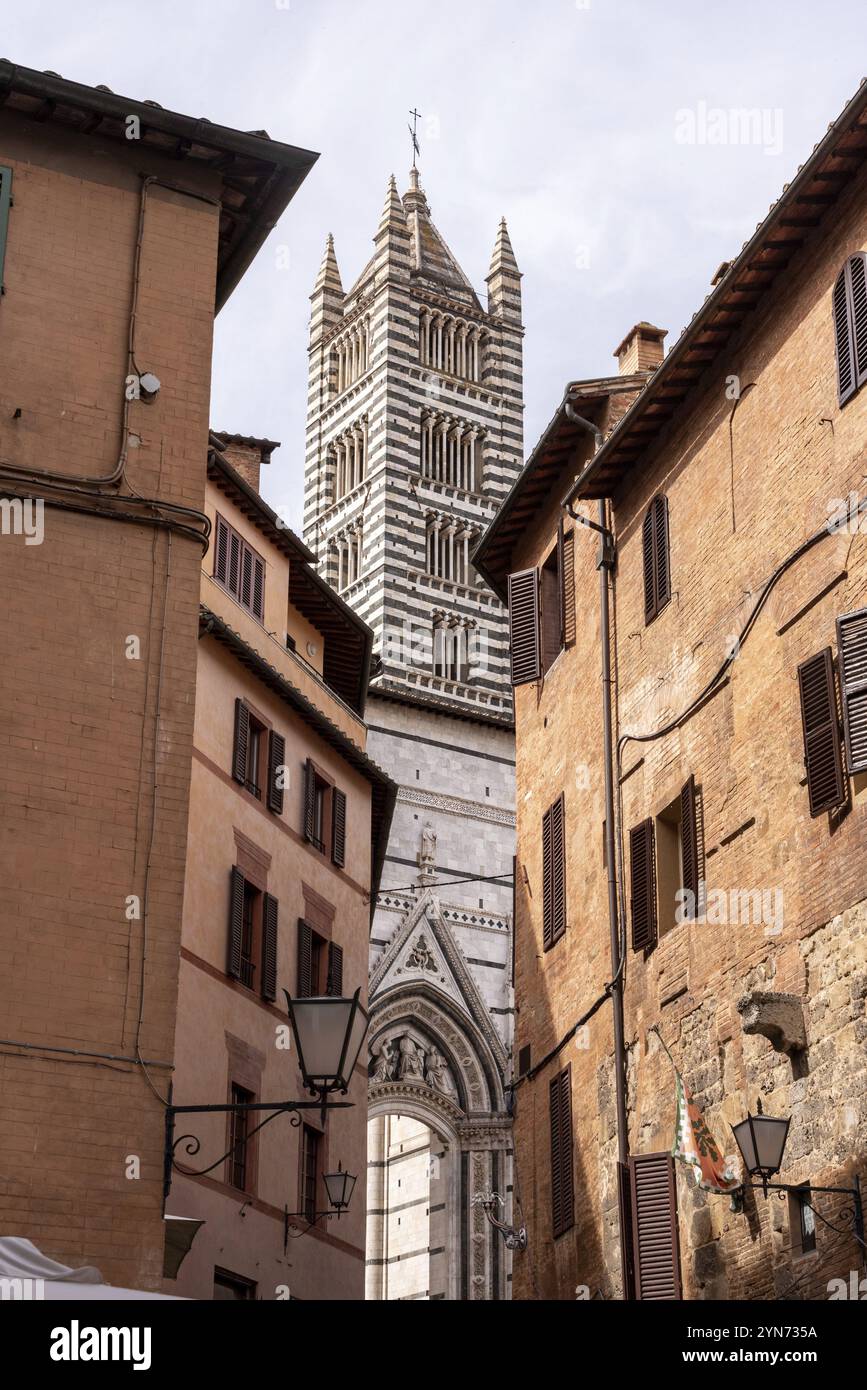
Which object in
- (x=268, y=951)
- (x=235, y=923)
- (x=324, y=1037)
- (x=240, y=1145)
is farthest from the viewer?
(x=268, y=951)

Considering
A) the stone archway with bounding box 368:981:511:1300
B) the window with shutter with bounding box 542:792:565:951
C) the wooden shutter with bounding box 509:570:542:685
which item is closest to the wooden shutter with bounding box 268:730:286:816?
the wooden shutter with bounding box 509:570:542:685

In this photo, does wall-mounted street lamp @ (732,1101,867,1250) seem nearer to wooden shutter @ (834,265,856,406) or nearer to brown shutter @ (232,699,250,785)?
wooden shutter @ (834,265,856,406)

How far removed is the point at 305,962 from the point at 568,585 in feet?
19.9

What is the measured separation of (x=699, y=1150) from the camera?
629 inches

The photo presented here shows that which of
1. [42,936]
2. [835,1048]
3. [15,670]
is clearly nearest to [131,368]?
[15,670]

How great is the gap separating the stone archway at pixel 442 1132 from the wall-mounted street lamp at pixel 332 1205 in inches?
901

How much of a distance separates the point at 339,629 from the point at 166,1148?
15943mm

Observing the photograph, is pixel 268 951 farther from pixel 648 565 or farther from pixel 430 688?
pixel 430 688

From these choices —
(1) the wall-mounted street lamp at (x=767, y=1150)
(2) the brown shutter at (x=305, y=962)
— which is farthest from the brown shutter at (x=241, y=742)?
(1) the wall-mounted street lamp at (x=767, y=1150)

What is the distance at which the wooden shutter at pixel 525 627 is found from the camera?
22.6m

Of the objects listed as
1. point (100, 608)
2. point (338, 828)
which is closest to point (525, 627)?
point (338, 828)

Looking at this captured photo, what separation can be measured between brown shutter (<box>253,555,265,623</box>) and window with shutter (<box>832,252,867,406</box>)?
1103cm

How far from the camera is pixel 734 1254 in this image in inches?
609

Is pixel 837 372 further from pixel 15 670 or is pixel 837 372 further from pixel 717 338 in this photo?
pixel 15 670
